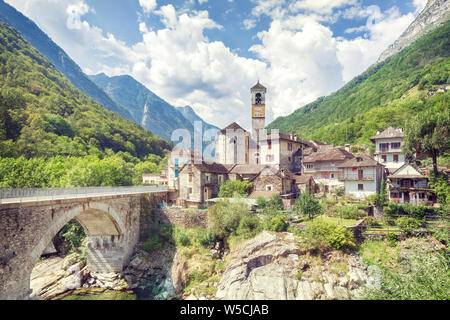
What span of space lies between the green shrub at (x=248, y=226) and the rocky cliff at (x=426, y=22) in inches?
6050

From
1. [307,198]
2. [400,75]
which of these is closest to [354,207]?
[307,198]

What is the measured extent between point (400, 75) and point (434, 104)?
4785 centimetres

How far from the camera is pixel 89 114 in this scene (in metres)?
76.2

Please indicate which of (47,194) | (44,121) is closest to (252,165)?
(47,194)

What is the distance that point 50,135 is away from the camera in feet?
167

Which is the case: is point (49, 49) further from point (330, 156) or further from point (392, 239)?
point (392, 239)

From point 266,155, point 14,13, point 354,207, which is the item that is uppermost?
point 14,13

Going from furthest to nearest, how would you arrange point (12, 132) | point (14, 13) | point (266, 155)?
point (14, 13) → point (12, 132) → point (266, 155)

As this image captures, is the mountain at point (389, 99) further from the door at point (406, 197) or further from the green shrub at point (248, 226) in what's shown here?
the green shrub at point (248, 226)

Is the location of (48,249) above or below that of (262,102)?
below

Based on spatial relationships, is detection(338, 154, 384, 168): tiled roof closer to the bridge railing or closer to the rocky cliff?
the bridge railing
